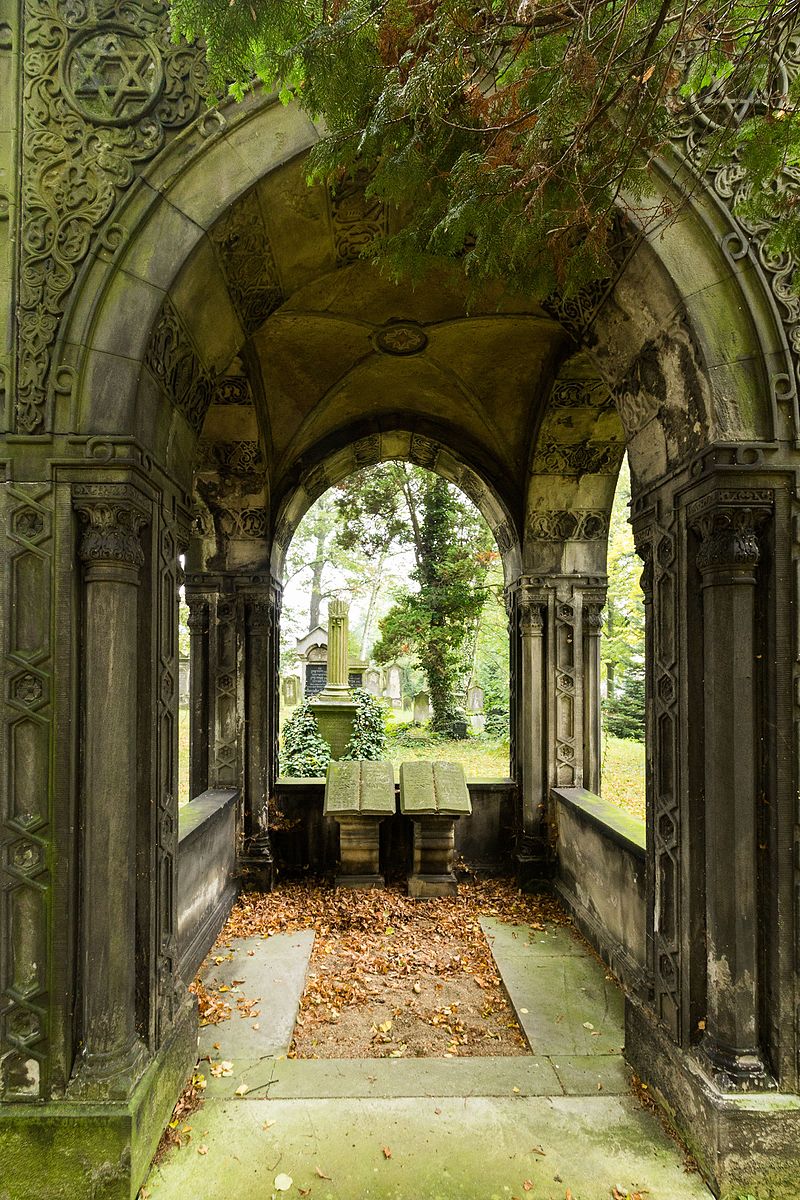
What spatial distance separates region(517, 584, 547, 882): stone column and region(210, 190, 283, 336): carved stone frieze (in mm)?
3899

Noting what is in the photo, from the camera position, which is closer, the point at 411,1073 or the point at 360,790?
the point at 411,1073

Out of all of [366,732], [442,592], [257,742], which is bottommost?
[366,732]

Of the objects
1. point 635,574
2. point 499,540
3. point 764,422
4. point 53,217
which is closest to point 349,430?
point 499,540

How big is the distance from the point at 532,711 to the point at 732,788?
12.4ft

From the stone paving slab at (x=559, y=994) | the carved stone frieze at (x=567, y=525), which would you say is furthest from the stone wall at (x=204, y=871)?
the carved stone frieze at (x=567, y=525)

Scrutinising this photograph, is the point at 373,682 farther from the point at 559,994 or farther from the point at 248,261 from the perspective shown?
the point at 248,261

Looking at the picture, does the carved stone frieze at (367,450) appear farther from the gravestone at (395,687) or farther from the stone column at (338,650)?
the gravestone at (395,687)

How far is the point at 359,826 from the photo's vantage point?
6.29 m

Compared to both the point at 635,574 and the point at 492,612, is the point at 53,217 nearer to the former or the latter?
the point at 635,574

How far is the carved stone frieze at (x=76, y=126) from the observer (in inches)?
115

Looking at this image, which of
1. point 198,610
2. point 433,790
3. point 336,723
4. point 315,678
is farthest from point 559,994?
point 315,678

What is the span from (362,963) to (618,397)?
14.6ft

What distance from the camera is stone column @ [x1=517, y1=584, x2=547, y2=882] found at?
260 inches

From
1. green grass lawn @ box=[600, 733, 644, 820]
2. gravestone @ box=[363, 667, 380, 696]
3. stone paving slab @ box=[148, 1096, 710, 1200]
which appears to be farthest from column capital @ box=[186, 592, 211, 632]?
gravestone @ box=[363, 667, 380, 696]
